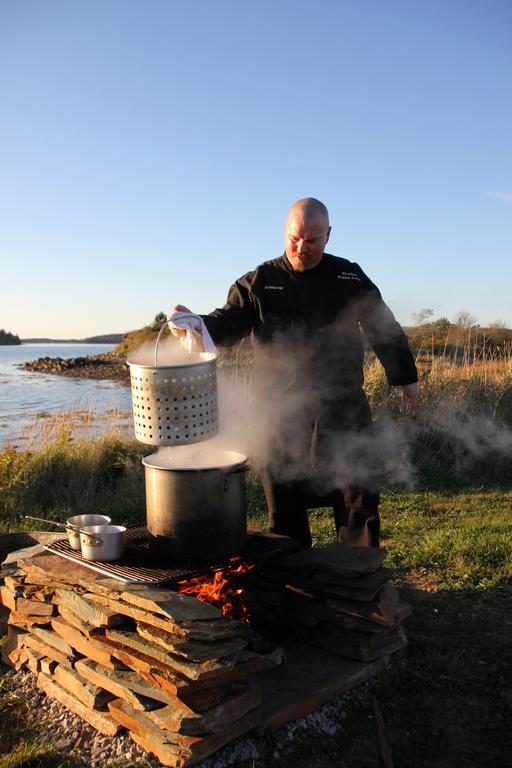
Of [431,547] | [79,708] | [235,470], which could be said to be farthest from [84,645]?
[431,547]

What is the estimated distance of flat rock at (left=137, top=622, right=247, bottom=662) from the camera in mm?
2205

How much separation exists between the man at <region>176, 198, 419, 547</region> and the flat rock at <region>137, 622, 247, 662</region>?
1.26m

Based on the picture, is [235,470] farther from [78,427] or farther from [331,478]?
[78,427]

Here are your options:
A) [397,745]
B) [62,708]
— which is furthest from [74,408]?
[397,745]

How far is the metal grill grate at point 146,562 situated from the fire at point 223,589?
5cm

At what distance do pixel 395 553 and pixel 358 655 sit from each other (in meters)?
1.77

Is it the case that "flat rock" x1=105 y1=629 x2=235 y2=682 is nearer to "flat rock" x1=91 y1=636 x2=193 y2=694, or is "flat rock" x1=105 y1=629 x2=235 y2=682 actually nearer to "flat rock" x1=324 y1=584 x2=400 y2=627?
"flat rock" x1=91 y1=636 x2=193 y2=694

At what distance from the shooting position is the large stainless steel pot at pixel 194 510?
282 cm

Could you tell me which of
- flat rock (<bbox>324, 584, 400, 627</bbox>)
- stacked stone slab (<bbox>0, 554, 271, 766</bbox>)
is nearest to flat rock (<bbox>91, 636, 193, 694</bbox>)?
stacked stone slab (<bbox>0, 554, 271, 766</bbox>)

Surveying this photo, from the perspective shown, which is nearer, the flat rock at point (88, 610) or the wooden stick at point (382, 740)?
the wooden stick at point (382, 740)

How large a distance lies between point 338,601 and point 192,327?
4.71ft

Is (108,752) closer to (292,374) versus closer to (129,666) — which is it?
(129,666)

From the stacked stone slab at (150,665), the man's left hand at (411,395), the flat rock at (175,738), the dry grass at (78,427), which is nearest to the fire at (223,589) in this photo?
the stacked stone slab at (150,665)

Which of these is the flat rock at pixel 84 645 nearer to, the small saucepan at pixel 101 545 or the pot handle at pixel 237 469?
the small saucepan at pixel 101 545
